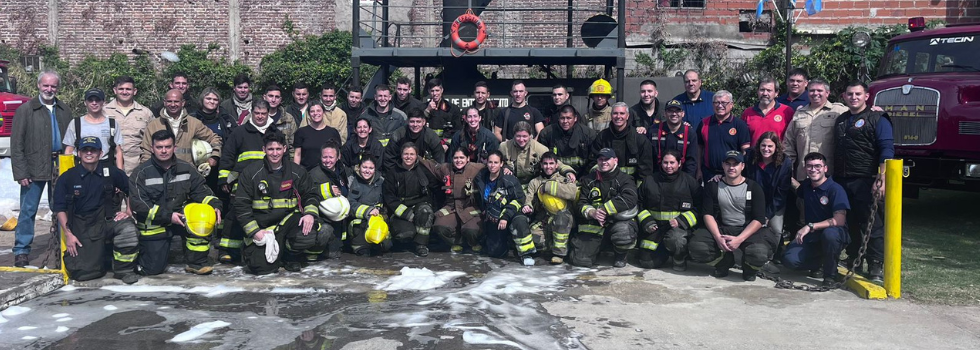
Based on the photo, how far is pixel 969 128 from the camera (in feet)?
30.6

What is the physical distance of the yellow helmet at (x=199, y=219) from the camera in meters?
7.30

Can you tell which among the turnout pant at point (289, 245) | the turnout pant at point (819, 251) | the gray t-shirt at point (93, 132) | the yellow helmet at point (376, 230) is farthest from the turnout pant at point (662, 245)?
the gray t-shirt at point (93, 132)

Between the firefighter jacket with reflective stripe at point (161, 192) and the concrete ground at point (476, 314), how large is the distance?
0.53m

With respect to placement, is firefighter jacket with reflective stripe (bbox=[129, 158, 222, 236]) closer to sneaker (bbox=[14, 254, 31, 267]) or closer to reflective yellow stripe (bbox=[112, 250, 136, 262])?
reflective yellow stripe (bbox=[112, 250, 136, 262])

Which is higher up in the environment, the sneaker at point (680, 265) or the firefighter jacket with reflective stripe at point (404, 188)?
the firefighter jacket with reflective stripe at point (404, 188)

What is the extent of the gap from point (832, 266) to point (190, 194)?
565 centimetres

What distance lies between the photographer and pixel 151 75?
20.9 meters

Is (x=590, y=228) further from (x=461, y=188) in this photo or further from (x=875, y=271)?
(x=875, y=271)

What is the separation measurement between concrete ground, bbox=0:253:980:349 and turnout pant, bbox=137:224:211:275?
0.15 m

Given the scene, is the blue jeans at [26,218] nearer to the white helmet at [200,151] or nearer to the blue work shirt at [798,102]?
the white helmet at [200,151]

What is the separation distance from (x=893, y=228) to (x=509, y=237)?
3.45 m

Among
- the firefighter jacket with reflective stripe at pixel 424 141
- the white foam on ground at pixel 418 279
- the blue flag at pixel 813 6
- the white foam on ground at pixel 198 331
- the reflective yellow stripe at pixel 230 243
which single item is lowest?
the white foam on ground at pixel 198 331

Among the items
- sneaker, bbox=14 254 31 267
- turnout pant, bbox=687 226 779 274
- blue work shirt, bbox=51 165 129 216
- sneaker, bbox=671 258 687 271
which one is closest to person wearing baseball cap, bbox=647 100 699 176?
turnout pant, bbox=687 226 779 274

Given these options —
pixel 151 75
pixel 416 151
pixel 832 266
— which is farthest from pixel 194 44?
pixel 832 266
